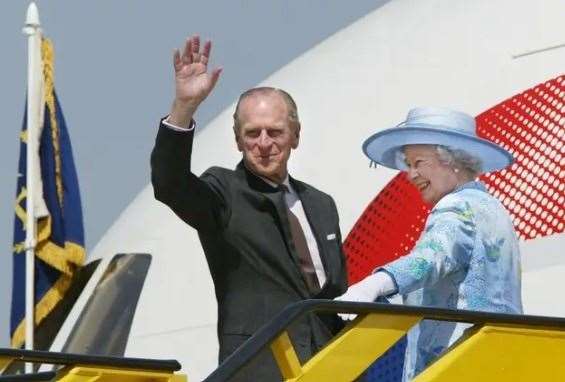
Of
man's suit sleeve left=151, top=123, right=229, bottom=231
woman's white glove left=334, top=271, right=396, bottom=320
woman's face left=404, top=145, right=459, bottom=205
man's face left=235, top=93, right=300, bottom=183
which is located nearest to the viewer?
woman's white glove left=334, top=271, right=396, bottom=320

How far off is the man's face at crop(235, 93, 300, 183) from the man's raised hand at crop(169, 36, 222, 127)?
24cm

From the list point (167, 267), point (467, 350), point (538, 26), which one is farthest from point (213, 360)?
point (467, 350)

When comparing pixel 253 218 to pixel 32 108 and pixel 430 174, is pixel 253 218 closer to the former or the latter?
pixel 430 174

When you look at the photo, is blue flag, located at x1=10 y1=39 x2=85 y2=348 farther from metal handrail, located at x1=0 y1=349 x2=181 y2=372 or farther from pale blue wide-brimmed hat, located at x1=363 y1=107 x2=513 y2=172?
metal handrail, located at x1=0 y1=349 x2=181 y2=372

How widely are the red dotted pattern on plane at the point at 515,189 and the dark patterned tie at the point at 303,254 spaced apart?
9.44 feet

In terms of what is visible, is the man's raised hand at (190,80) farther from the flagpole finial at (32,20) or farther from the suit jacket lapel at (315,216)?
the flagpole finial at (32,20)

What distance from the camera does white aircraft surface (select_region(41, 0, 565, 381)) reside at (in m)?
10.4

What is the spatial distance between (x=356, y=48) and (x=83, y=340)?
7.15 ft

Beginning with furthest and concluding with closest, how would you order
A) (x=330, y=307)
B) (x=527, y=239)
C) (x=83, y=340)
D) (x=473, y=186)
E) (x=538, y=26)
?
(x=83, y=340) < (x=538, y=26) < (x=527, y=239) < (x=473, y=186) < (x=330, y=307)

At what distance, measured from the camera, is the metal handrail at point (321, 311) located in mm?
5887

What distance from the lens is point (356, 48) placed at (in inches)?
443

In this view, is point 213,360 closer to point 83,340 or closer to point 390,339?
point 83,340

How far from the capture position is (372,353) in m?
6.17

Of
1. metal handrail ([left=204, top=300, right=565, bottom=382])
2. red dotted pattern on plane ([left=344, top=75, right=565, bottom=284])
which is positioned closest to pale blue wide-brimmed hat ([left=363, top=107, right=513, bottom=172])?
metal handrail ([left=204, top=300, right=565, bottom=382])
